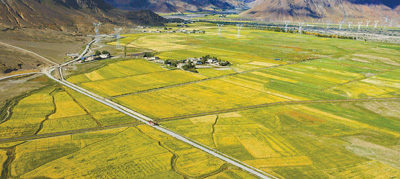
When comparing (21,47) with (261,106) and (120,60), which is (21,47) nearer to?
(120,60)

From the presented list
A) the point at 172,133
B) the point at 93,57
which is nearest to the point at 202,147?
the point at 172,133

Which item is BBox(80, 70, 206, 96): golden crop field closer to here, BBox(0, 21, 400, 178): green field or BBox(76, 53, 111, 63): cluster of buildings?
BBox(0, 21, 400, 178): green field

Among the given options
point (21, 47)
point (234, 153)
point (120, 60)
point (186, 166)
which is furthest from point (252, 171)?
point (21, 47)

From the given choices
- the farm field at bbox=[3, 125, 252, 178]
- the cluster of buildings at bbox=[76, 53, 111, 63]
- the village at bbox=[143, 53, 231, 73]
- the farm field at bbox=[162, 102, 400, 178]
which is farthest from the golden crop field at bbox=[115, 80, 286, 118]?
the cluster of buildings at bbox=[76, 53, 111, 63]

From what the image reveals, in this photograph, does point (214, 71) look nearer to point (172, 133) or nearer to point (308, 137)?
point (172, 133)

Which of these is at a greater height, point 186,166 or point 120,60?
point 120,60

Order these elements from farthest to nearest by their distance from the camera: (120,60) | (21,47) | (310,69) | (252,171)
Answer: (21,47) < (120,60) < (310,69) < (252,171)

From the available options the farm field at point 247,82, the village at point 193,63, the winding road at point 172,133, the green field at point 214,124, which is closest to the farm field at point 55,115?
the green field at point 214,124
